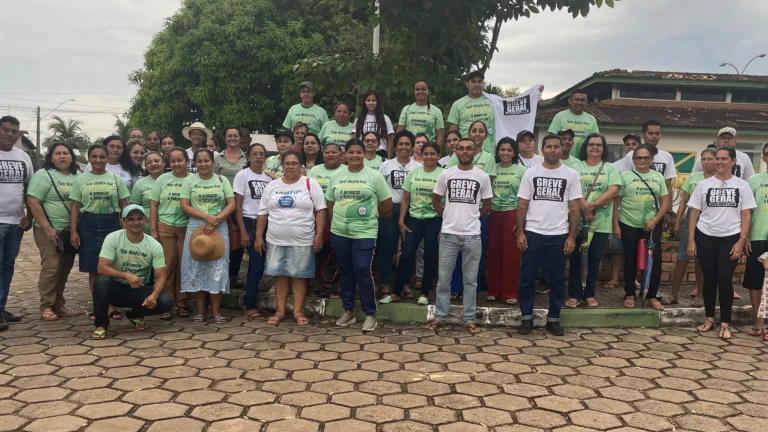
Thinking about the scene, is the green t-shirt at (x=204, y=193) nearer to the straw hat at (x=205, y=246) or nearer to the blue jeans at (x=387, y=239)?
the straw hat at (x=205, y=246)

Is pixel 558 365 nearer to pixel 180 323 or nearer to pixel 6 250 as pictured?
pixel 180 323

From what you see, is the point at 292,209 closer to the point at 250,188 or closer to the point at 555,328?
the point at 250,188

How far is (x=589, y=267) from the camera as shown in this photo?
605cm

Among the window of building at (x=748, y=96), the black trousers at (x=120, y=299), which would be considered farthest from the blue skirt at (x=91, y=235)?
the window of building at (x=748, y=96)

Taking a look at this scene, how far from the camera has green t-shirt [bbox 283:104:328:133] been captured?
750 centimetres

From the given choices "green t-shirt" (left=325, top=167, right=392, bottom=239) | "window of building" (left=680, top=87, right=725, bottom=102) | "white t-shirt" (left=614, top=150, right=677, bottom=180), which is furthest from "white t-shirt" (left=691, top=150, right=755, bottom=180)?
"window of building" (left=680, top=87, right=725, bottom=102)

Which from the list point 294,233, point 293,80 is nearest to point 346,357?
point 294,233

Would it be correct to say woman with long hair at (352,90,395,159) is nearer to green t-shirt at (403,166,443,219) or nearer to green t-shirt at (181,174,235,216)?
green t-shirt at (403,166,443,219)

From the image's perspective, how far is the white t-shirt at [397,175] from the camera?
6086 mm

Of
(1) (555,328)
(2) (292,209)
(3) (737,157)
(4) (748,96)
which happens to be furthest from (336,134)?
A: (4) (748,96)

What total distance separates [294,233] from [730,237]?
4.15m

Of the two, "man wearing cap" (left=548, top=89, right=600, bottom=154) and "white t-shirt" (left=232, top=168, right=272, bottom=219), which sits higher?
"man wearing cap" (left=548, top=89, right=600, bottom=154)

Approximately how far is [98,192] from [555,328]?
4.67m

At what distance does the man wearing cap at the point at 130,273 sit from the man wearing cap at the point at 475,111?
376cm
